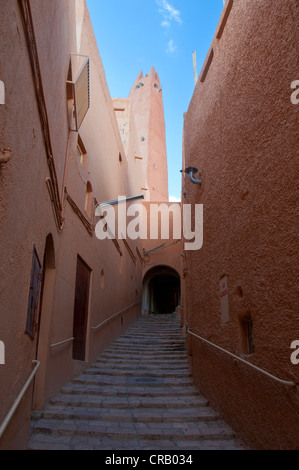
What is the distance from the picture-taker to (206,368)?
578 centimetres

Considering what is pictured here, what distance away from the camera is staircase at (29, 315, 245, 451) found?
4.21 metres

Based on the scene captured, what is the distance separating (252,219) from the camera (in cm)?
415

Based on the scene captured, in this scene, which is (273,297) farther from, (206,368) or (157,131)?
(157,131)

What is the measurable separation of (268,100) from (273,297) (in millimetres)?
2048

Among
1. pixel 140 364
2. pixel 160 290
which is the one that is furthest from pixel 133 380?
pixel 160 290

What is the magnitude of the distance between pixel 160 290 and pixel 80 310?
16.7 metres

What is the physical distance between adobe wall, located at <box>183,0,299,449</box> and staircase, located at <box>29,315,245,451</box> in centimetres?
38

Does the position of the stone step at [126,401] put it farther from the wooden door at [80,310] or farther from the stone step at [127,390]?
the wooden door at [80,310]

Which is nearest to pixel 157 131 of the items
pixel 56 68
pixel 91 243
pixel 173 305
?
pixel 173 305

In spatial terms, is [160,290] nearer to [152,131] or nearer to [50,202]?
[152,131]

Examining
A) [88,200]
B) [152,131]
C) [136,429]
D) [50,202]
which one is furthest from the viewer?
[152,131]

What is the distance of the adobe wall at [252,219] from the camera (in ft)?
11.0

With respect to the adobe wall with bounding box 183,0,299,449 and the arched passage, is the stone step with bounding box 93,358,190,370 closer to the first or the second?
the adobe wall with bounding box 183,0,299,449
